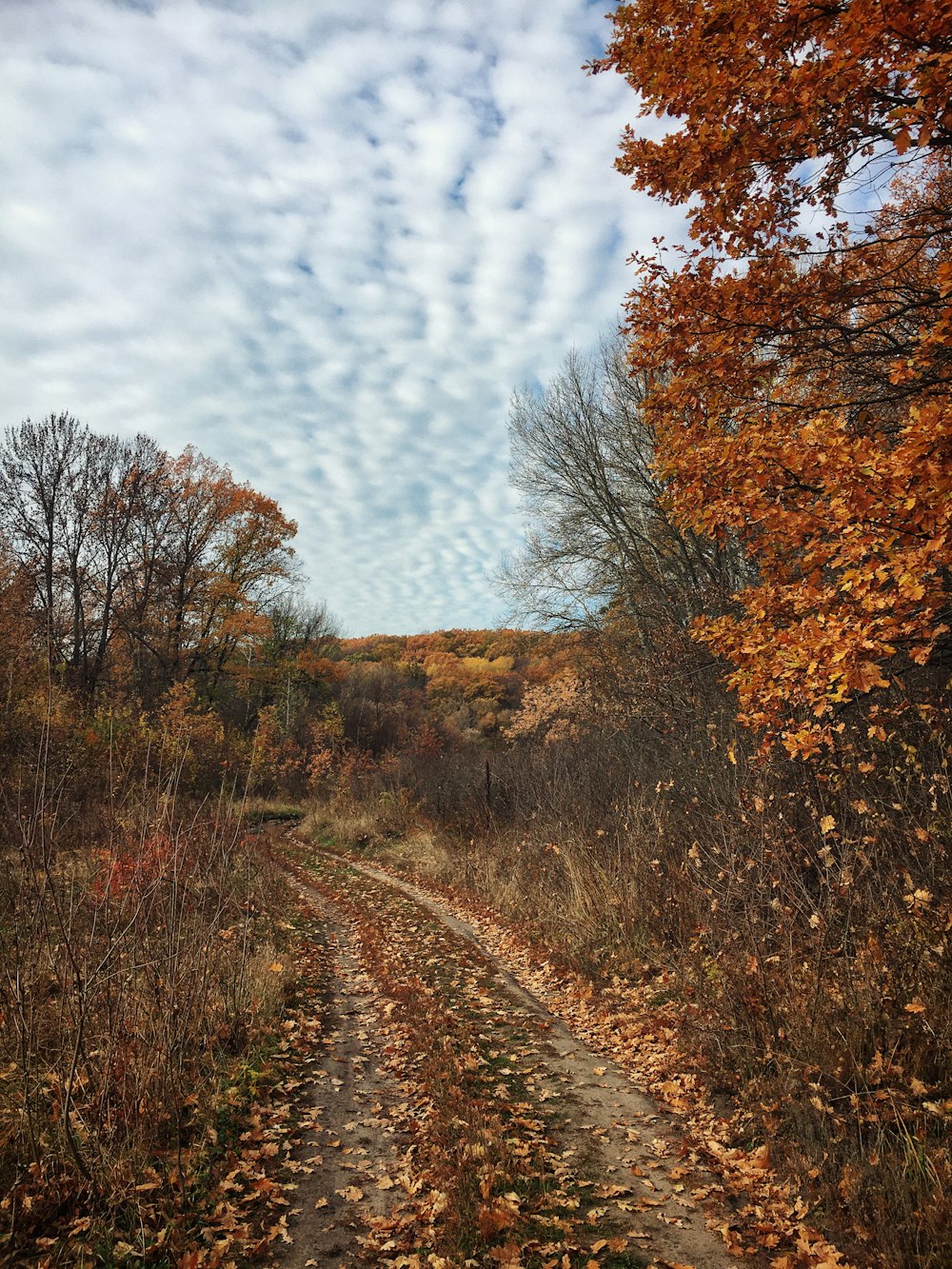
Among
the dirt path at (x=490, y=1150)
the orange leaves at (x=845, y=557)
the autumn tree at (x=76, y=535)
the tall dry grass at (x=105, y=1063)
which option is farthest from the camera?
the autumn tree at (x=76, y=535)

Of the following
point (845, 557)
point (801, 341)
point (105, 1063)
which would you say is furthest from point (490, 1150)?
point (801, 341)

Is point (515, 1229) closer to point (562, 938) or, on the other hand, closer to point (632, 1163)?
point (632, 1163)

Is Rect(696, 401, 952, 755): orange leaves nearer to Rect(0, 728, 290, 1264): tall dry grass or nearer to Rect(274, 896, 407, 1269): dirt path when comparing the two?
Rect(274, 896, 407, 1269): dirt path

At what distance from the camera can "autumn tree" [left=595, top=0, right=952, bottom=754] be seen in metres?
4.00

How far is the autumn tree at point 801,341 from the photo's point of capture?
4004mm

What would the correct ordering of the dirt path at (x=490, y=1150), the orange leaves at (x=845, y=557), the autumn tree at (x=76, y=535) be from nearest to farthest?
the dirt path at (x=490, y=1150) → the orange leaves at (x=845, y=557) → the autumn tree at (x=76, y=535)

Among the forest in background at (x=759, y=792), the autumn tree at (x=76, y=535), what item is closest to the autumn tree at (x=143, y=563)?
the autumn tree at (x=76, y=535)

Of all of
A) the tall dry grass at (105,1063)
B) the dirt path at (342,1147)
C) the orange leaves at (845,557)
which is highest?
the orange leaves at (845,557)

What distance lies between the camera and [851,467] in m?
4.25

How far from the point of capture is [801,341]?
555cm

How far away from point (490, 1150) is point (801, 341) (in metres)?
6.25

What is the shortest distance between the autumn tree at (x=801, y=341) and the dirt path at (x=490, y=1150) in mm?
2848

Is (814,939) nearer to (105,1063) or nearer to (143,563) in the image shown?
(105,1063)

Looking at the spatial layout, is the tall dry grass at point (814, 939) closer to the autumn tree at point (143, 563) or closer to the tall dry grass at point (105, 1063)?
the tall dry grass at point (105, 1063)
